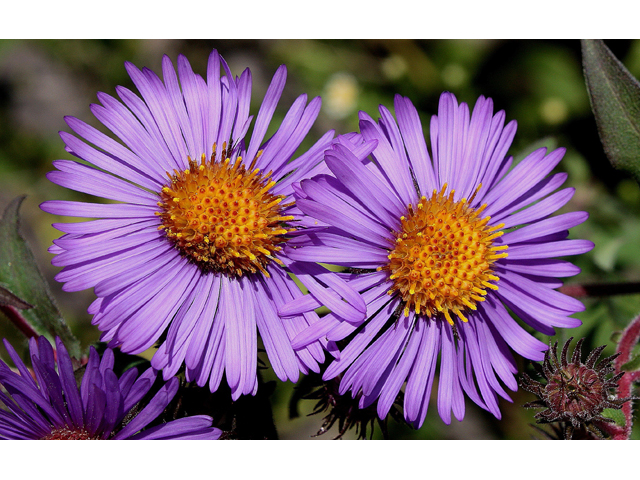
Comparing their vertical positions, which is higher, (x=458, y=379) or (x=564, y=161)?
(x=564, y=161)

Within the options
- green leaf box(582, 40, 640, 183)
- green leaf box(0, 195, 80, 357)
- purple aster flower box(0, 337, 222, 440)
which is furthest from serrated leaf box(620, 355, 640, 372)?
green leaf box(0, 195, 80, 357)

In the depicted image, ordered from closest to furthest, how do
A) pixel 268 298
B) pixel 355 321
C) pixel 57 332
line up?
1. pixel 355 321
2. pixel 268 298
3. pixel 57 332

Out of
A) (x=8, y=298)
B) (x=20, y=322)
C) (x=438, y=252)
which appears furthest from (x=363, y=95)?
(x=8, y=298)

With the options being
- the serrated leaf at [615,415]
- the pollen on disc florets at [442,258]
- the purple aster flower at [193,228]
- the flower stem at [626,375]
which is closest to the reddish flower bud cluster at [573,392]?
the serrated leaf at [615,415]

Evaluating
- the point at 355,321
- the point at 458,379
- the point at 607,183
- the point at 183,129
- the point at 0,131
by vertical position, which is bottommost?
the point at 458,379

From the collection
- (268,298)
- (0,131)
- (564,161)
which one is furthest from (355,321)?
(0,131)

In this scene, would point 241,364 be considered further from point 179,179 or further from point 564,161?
point 564,161

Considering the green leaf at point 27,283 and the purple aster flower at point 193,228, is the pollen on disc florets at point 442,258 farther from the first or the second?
the green leaf at point 27,283
